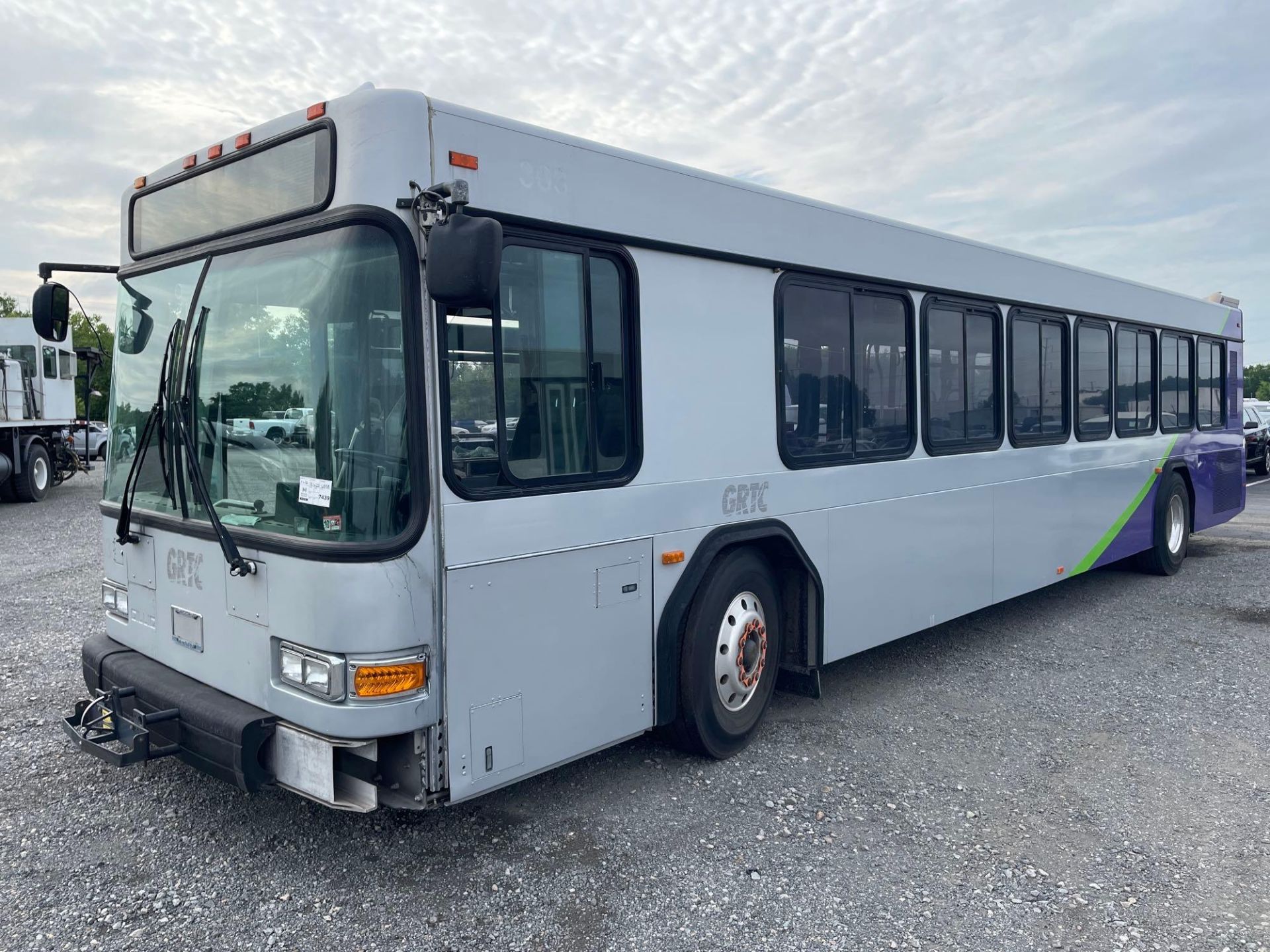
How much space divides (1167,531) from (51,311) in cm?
932

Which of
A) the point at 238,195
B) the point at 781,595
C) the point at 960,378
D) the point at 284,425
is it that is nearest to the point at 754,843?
the point at 781,595

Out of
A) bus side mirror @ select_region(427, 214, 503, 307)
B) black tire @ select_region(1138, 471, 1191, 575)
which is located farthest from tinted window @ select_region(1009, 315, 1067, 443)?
bus side mirror @ select_region(427, 214, 503, 307)

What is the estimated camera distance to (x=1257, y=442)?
78.8 ft

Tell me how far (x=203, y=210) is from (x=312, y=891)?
2649 millimetres

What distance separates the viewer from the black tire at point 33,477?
17.2 m

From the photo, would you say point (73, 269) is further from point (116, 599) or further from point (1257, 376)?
point (1257, 376)

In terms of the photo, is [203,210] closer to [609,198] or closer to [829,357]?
[609,198]

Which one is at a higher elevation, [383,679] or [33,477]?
[33,477]

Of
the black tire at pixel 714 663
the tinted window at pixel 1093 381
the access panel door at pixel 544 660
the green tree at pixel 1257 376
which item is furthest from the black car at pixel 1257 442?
the green tree at pixel 1257 376

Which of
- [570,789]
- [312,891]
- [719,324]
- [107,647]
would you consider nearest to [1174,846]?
[570,789]

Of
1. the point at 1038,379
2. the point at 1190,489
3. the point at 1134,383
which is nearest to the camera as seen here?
the point at 1038,379

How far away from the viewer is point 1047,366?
23.7ft

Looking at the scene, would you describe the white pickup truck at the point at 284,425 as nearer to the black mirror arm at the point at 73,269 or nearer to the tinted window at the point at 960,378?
the black mirror arm at the point at 73,269

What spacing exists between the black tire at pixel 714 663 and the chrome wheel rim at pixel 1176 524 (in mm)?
6414
